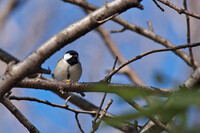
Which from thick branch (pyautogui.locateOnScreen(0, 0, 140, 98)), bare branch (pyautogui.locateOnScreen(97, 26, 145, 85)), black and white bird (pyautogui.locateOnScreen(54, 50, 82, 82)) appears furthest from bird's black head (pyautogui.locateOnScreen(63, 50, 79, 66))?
thick branch (pyautogui.locateOnScreen(0, 0, 140, 98))

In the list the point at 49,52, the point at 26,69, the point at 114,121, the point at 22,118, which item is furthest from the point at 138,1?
the point at 22,118

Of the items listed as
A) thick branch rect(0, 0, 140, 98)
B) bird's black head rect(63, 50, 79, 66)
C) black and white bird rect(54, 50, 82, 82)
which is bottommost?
thick branch rect(0, 0, 140, 98)

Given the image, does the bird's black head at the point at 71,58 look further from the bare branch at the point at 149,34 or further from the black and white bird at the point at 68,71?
the bare branch at the point at 149,34

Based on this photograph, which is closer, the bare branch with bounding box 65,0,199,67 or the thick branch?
the thick branch

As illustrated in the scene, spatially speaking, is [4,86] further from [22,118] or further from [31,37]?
[31,37]

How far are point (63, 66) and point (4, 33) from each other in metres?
2.29

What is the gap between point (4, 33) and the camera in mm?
6133

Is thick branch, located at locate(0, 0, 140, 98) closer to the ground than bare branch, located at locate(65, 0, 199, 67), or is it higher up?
closer to the ground

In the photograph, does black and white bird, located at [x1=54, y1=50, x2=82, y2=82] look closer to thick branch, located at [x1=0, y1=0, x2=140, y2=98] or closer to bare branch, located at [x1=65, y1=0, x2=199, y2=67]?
bare branch, located at [x1=65, y1=0, x2=199, y2=67]

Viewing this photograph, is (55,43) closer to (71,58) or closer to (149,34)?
(149,34)

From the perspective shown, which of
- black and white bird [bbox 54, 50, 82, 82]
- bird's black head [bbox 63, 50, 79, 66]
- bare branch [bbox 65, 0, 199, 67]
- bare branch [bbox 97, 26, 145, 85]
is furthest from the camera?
bird's black head [bbox 63, 50, 79, 66]

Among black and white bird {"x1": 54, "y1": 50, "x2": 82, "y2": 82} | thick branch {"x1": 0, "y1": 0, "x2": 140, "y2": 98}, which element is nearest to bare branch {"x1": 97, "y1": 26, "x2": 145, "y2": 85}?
black and white bird {"x1": 54, "y1": 50, "x2": 82, "y2": 82}

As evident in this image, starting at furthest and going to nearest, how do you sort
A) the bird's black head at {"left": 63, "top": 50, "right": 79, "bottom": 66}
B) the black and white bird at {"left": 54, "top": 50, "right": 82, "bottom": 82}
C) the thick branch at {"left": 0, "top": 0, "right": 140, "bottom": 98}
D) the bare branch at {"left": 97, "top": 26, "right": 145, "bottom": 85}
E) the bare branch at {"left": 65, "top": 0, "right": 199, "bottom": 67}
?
the bird's black head at {"left": 63, "top": 50, "right": 79, "bottom": 66} → the black and white bird at {"left": 54, "top": 50, "right": 82, "bottom": 82} → the bare branch at {"left": 97, "top": 26, "right": 145, "bottom": 85} → the bare branch at {"left": 65, "top": 0, "right": 199, "bottom": 67} → the thick branch at {"left": 0, "top": 0, "right": 140, "bottom": 98}

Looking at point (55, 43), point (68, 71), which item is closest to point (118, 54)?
point (68, 71)
